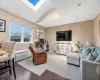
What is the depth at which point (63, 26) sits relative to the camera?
620 centimetres

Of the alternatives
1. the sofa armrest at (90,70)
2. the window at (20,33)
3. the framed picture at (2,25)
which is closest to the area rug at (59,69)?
the sofa armrest at (90,70)

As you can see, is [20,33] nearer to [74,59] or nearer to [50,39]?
[50,39]

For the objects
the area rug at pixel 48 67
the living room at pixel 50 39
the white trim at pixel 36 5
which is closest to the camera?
the living room at pixel 50 39

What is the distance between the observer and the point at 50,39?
276 inches

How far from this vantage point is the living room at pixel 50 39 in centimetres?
238

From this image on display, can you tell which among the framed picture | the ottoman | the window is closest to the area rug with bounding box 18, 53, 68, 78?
the ottoman

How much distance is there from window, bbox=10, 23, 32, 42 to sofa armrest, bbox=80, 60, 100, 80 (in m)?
3.95

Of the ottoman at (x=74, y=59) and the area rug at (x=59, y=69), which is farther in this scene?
the ottoman at (x=74, y=59)

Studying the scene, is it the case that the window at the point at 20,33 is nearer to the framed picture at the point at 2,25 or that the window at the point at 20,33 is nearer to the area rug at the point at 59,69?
the framed picture at the point at 2,25

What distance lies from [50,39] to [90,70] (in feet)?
17.3

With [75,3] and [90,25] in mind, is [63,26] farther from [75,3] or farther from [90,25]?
[75,3]

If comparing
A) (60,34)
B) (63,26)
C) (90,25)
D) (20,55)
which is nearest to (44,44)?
(60,34)

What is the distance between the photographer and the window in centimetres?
443

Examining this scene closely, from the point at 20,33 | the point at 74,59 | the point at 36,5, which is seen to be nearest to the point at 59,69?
the point at 74,59
